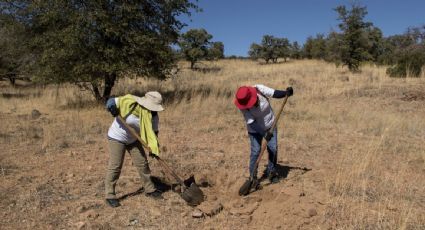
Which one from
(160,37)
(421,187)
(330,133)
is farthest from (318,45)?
(421,187)

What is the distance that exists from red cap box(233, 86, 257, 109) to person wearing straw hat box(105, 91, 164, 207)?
87cm

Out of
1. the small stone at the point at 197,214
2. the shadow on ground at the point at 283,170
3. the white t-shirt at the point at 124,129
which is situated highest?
the white t-shirt at the point at 124,129

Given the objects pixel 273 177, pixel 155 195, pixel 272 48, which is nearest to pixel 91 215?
pixel 155 195

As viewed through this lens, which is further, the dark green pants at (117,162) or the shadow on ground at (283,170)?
the shadow on ground at (283,170)

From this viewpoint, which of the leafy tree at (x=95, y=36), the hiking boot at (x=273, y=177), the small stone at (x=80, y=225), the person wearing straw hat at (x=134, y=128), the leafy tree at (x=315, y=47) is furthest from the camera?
the leafy tree at (x=315, y=47)

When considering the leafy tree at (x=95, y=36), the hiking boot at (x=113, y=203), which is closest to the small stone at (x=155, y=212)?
the hiking boot at (x=113, y=203)

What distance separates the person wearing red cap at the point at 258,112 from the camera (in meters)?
4.75

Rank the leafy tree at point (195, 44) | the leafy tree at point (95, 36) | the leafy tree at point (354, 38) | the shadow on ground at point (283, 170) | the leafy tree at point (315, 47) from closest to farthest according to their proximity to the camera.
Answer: the shadow on ground at point (283, 170), the leafy tree at point (95, 36), the leafy tree at point (354, 38), the leafy tree at point (195, 44), the leafy tree at point (315, 47)

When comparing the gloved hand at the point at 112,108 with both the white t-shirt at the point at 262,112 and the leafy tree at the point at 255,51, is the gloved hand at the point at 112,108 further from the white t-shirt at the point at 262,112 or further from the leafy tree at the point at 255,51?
the leafy tree at the point at 255,51

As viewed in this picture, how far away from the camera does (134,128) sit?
4691 mm

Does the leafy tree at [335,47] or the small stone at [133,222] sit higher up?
the leafy tree at [335,47]

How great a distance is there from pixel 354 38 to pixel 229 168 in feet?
50.8

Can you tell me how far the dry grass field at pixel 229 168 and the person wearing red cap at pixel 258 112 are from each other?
43cm

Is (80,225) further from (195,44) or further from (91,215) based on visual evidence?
(195,44)
